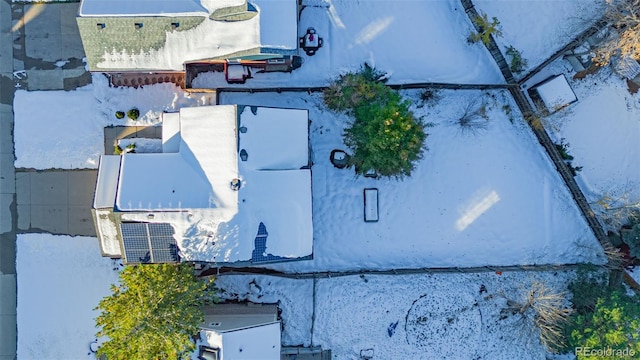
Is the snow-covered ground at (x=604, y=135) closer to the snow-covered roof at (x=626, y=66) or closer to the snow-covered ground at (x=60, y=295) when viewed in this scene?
the snow-covered roof at (x=626, y=66)

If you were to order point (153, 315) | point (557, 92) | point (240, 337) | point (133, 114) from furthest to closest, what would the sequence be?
point (557, 92)
point (133, 114)
point (240, 337)
point (153, 315)

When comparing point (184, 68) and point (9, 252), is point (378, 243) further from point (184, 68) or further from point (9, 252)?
point (9, 252)

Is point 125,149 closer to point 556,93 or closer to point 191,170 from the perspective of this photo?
point 191,170

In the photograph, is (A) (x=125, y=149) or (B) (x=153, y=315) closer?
(B) (x=153, y=315)

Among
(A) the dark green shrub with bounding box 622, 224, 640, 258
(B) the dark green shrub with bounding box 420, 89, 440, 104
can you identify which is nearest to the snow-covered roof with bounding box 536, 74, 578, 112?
(B) the dark green shrub with bounding box 420, 89, 440, 104

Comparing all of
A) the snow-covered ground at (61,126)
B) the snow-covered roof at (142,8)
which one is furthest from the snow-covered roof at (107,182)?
the snow-covered roof at (142,8)

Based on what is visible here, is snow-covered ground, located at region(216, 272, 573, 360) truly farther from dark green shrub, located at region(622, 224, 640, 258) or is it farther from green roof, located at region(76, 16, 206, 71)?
green roof, located at region(76, 16, 206, 71)

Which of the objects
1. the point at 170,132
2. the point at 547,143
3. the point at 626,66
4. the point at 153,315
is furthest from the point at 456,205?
the point at 153,315

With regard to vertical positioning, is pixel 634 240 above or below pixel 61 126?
below
